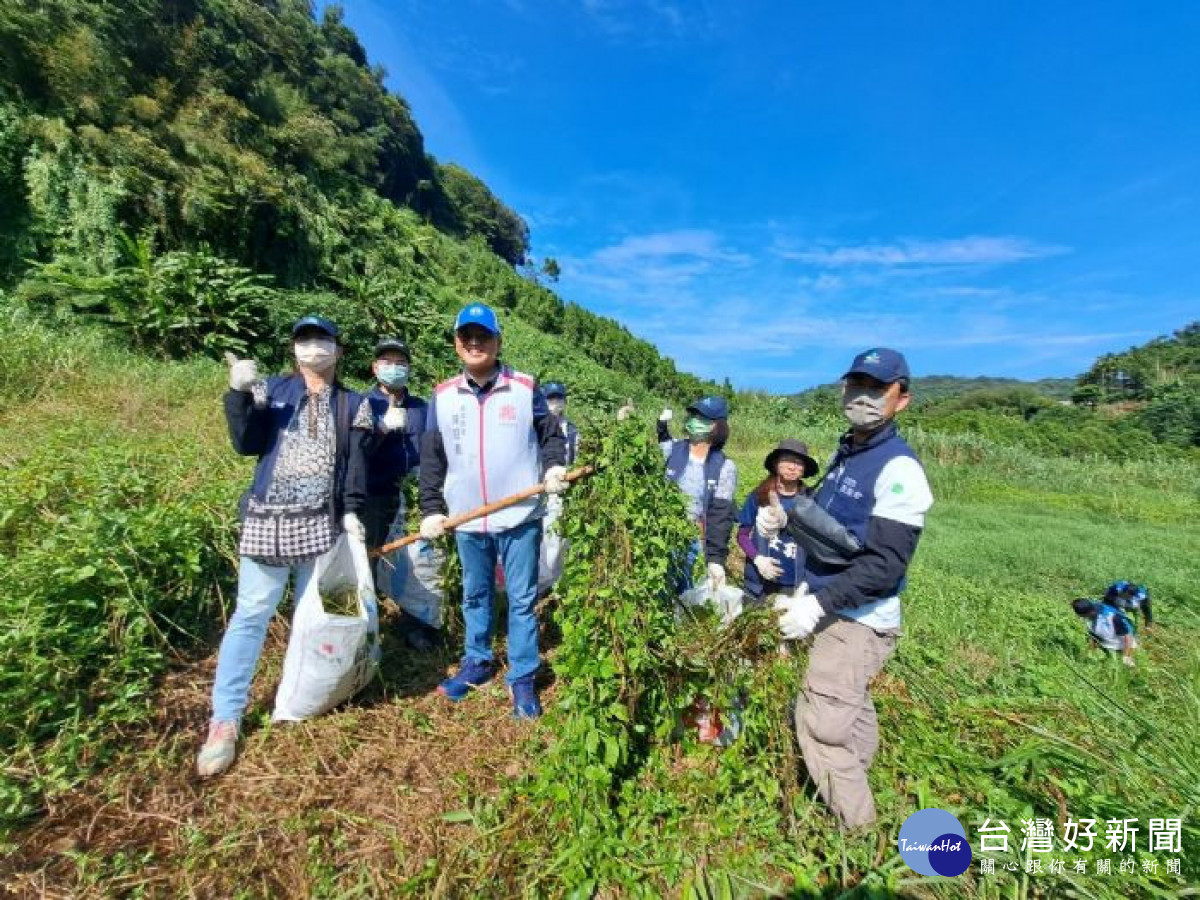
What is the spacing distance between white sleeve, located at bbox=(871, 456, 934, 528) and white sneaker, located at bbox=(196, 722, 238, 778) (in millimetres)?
3163

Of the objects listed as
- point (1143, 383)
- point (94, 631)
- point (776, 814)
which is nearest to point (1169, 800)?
point (776, 814)

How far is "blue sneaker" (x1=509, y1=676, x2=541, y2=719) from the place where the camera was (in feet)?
9.44

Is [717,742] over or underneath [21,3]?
underneath

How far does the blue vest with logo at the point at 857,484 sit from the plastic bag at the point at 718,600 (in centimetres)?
60

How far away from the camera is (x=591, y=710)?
2.14m

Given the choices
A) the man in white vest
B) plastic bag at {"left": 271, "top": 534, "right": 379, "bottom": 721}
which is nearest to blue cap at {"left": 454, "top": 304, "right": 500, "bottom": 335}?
the man in white vest

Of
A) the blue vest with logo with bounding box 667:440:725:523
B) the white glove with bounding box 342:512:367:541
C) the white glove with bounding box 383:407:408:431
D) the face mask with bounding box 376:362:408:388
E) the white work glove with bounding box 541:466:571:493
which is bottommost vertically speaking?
the white glove with bounding box 342:512:367:541

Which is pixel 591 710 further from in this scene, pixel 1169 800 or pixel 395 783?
pixel 1169 800

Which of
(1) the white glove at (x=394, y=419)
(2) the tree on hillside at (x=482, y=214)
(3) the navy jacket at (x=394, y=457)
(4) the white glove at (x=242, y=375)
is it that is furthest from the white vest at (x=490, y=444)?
(2) the tree on hillside at (x=482, y=214)

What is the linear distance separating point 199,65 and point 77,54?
7.99 feet

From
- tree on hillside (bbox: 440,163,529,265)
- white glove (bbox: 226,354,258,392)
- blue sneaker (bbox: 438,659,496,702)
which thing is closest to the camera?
white glove (bbox: 226,354,258,392)

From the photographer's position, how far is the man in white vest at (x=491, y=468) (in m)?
2.83

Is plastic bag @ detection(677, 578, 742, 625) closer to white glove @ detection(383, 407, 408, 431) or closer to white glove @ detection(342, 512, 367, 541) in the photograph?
white glove @ detection(342, 512, 367, 541)

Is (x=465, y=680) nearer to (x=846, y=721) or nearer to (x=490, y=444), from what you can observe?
(x=490, y=444)
